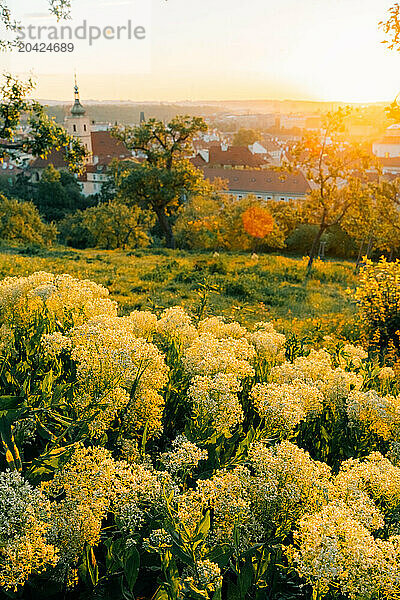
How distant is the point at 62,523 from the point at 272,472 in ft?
2.94

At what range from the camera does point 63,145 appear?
13.5m

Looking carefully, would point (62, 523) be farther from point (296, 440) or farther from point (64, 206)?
point (64, 206)

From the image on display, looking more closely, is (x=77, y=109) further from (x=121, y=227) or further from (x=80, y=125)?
(x=121, y=227)

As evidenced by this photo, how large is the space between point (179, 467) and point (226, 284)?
12.2 metres

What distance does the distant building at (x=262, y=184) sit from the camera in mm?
86688

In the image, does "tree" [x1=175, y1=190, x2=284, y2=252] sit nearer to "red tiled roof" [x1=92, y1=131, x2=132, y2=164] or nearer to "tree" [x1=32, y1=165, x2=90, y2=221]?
"tree" [x1=32, y1=165, x2=90, y2=221]

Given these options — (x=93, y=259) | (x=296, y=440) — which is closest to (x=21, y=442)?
(x=296, y=440)

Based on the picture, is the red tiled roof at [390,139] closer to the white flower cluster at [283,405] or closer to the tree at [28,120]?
the tree at [28,120]

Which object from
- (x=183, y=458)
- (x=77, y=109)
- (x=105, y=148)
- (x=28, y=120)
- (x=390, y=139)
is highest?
(x=77, y=109)

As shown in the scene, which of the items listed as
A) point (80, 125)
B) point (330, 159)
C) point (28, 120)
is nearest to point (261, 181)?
point (80, 125)

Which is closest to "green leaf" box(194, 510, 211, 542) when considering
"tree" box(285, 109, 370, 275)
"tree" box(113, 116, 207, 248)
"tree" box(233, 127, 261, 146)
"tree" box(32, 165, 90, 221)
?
"tree" box(285, 109, 370, 275)

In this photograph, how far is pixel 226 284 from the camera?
1416 cm

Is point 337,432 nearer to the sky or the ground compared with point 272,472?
nearer to the ground

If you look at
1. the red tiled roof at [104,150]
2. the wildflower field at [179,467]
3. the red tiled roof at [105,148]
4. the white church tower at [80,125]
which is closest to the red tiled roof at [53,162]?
the red tiled roof at [104,150]
